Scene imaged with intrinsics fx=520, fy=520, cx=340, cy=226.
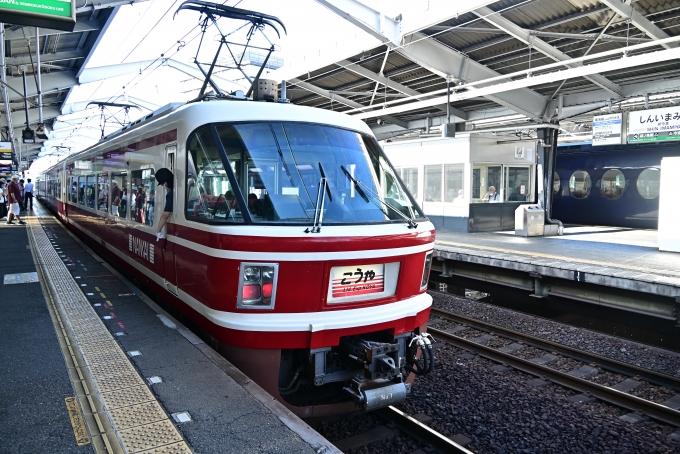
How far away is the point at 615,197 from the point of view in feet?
61.3

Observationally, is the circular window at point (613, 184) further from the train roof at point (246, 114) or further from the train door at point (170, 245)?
the train door at point (170, 245)

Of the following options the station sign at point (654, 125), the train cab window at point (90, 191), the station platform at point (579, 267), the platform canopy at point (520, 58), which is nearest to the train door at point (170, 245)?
the train cab window at point (90, 191)

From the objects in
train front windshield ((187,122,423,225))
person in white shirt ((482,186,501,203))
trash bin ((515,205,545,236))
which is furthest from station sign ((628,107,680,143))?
train front windshield ((187,122,423,225))

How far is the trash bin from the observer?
51.1 feet

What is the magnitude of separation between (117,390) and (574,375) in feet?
17.8

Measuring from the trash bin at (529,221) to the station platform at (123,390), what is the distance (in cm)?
1200

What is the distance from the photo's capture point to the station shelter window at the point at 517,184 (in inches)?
676

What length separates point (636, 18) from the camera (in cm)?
1071

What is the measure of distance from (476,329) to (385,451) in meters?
4.61

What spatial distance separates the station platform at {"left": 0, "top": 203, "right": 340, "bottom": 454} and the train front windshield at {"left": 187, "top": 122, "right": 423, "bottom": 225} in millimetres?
1365

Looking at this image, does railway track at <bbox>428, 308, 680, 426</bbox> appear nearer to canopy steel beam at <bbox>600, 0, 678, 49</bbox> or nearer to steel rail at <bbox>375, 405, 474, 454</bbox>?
steel rail at <bbox>375, 405, 474, 454</bbox>

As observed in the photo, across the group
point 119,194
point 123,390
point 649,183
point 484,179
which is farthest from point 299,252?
point 649,183

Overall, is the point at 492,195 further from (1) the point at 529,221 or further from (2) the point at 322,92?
(2) the point at 322,92

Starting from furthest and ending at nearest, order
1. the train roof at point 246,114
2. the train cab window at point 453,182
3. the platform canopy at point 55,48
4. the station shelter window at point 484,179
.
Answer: the train cab window at point 453,182, the station shelter window at point 484,179, the platform canopy at point 55,48, the train roof at point 246,114
